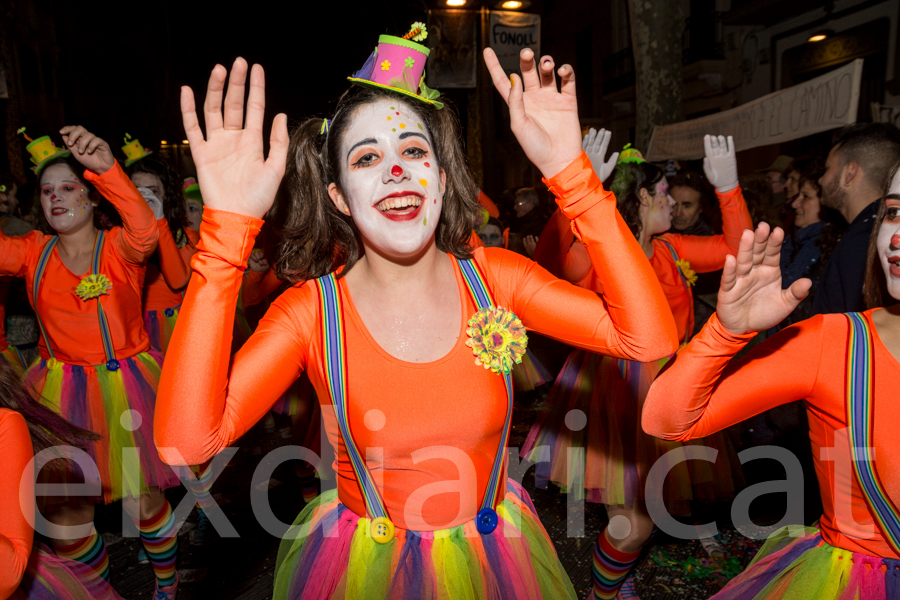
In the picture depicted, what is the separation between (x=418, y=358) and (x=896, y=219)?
1413mm

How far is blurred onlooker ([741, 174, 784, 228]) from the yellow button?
5190 mm

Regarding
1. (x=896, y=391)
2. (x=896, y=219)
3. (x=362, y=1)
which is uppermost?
(x=362, y=1)

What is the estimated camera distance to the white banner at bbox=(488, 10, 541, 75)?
10.6 meters

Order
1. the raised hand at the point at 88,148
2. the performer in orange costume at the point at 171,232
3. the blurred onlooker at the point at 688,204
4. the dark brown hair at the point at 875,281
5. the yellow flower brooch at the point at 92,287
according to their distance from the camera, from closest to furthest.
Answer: the dark brown hair at the point at 875,281 < the raised hand at the point at 88,148 < the yellow flower brooch at the point at 92,287 < the performer in orange costume at the point at 171,232 < the blurred onlooker at the point at 688,204

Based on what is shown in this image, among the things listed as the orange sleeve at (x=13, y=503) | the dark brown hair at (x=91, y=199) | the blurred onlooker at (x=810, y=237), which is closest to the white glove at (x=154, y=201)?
the dark brown hair at (x=91, y=199)

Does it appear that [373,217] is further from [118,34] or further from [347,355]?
[118,34]

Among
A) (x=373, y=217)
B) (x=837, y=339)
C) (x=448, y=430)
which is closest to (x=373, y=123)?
(x=373, y=217)

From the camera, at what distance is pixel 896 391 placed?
62.9 inches

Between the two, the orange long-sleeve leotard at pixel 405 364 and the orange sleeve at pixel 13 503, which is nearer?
the orange long-sleeve leotard at pixel 405 364

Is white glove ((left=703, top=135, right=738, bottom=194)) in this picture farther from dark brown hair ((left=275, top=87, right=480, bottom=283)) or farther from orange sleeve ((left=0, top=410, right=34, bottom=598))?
orange sleeve ((left=0, top=410, right=34, bottom=598))

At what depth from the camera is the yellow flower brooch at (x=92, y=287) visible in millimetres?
3352

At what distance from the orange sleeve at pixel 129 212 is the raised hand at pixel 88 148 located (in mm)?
41

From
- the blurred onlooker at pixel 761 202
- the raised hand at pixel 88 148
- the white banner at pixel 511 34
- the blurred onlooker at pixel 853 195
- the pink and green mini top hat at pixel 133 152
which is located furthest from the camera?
the white banner at pixel 511 34

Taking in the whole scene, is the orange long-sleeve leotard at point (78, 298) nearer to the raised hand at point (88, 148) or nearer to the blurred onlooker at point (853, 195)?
the raised hand at point (88, 148)
